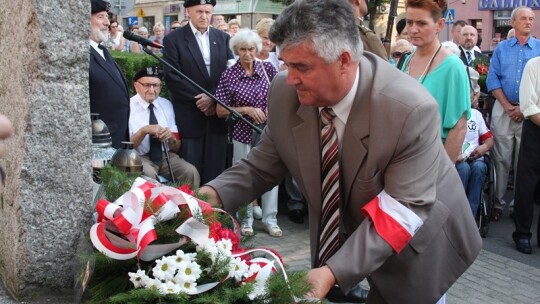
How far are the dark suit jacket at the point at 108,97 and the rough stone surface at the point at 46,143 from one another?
90.5 inches

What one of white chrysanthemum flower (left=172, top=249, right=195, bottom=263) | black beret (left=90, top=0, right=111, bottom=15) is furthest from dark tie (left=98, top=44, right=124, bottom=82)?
white chrysanthemum flower (left=172, top=249, right=195, bottom=263)

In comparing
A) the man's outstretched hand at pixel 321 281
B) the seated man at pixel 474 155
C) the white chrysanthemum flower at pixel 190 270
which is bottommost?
the seated man at pixel 474 155

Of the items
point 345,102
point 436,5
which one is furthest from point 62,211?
point 436,5

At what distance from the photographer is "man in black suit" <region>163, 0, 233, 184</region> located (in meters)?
6.46

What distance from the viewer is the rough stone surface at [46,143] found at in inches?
87.4

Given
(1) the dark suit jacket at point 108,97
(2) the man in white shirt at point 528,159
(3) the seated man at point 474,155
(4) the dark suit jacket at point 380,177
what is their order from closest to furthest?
1. (4) the dark suit jacket at point 380,177
2. (1) the dark suit jacket at point 108,97
3. (2) the man in white shirt at point 528,159
4. (3) the seated man at point 474,155

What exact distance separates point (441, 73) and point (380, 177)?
1.93 meters

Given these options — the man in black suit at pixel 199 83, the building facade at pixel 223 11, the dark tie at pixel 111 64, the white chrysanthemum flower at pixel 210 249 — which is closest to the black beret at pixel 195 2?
the man in black suit at pixel 199 83

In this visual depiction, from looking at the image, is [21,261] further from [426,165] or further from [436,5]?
[436,5]

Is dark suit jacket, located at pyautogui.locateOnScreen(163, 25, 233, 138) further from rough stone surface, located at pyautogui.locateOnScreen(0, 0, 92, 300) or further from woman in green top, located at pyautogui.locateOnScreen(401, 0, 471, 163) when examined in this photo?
rough stone surface, located at pyautogui.locateOnScreen(0, 0, 92, 300)

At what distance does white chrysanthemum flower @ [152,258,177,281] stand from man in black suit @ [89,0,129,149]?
286 cm

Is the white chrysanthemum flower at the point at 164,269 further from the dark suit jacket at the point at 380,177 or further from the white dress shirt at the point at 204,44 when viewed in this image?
the white dress shirt at the point at 204,44

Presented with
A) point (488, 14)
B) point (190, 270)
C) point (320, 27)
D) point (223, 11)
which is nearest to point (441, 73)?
point (320, 27)

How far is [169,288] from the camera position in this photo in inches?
74.4
